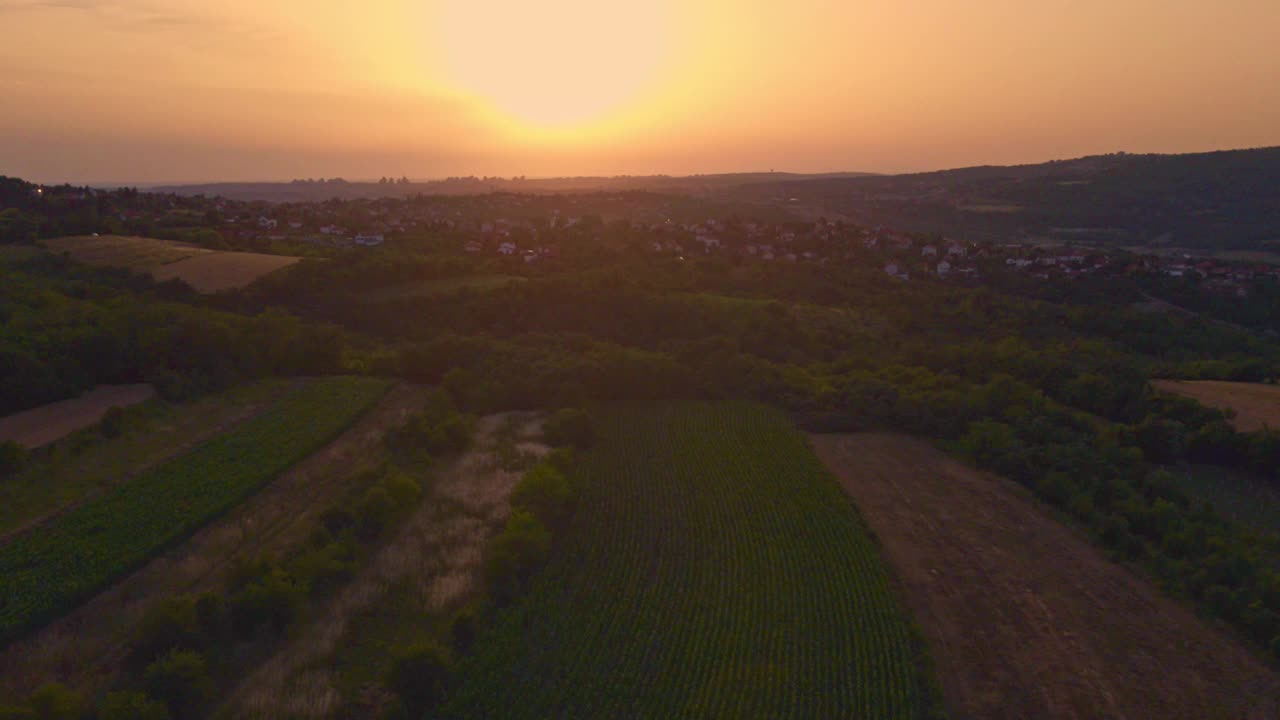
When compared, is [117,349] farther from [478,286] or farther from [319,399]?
[478,286]

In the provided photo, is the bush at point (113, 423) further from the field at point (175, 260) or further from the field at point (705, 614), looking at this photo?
the field at point (175, 260)

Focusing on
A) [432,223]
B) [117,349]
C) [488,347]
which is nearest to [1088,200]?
[432,223]

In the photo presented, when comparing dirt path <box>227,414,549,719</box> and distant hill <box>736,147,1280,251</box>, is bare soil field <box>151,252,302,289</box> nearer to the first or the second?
dirt path <box>227,414,549,719</box>

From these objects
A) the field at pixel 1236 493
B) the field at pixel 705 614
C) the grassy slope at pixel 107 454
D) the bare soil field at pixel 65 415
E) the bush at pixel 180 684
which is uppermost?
the bare soil field at pixel 65 415

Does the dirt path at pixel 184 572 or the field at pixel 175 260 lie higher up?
the field at pixel 175 260

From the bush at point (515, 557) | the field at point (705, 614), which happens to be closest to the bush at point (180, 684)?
the field at point (705, 614)

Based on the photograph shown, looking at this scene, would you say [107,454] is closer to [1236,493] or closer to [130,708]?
[130,708]

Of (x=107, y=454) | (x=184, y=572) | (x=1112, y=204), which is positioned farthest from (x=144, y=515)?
(x=1112, y=204)

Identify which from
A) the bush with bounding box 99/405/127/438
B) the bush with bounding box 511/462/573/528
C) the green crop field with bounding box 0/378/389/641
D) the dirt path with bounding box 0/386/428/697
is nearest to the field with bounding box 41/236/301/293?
the bush with bounding box 99/405/127/438
